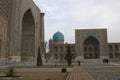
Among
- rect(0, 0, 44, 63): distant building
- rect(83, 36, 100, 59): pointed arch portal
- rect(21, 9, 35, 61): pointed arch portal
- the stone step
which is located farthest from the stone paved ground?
rect(83, 36, 100, 59): pointed arch portal

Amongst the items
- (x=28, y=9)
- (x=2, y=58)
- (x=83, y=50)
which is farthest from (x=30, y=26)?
(x=83, y=50)

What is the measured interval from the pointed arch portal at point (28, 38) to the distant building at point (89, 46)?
19.3m

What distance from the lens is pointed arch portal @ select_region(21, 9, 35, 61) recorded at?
202 feet

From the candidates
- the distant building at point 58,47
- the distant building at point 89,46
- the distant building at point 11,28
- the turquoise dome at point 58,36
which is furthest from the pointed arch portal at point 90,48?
the distant building at point 11,28

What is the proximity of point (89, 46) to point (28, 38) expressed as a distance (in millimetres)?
31109

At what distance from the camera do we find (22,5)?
171 ft

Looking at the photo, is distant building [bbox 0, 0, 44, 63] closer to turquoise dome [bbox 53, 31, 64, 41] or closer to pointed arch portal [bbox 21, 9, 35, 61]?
pointed arch portal [bbox 21, 9, 35, 61]

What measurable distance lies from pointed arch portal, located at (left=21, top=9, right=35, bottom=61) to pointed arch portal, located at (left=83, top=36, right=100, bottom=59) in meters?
28.7

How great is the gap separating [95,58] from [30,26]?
3139cm

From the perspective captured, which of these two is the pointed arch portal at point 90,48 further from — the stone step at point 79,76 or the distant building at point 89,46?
the stone step at point 79,76

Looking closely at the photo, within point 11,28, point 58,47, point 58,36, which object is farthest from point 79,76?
point 58,36

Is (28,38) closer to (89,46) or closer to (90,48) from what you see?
(89,46)

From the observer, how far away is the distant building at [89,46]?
263 ft

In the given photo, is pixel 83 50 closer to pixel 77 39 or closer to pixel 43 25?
pixel 77 39
